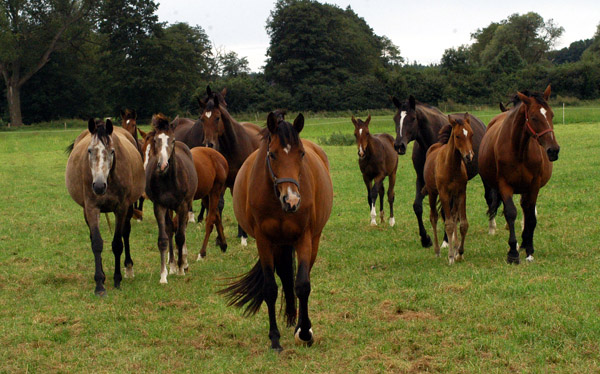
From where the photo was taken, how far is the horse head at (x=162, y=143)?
7.54 metres

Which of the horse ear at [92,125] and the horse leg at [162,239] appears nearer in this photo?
the horse ear at [92,125]

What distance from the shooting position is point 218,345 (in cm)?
520

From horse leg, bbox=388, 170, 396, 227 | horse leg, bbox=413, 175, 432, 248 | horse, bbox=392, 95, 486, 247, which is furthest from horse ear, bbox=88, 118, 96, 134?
horse leg, bbox=388, 170, 396, 227

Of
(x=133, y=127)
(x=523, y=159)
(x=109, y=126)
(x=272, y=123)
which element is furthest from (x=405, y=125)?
(x=133, y=127)

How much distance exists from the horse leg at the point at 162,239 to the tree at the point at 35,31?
155 ft

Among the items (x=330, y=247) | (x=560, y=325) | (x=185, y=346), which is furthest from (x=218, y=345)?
(x=330, y=247)

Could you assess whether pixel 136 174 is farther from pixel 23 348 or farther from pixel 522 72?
pixel 522 72

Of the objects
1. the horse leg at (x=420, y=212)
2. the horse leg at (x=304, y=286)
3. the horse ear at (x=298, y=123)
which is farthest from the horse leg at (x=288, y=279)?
the horse leg at (x=420, y=212)

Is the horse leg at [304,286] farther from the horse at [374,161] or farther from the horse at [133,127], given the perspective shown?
the horse at [133,127]

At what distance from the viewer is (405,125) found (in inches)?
377

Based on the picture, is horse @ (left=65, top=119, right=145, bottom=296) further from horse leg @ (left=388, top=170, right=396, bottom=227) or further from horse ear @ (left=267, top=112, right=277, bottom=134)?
horse leg @ (left=388, top=170, right=396, bottom=227)

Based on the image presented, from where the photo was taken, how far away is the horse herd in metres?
4.77

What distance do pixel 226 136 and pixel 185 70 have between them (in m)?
46.6

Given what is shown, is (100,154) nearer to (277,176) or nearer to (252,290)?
(252,290)
